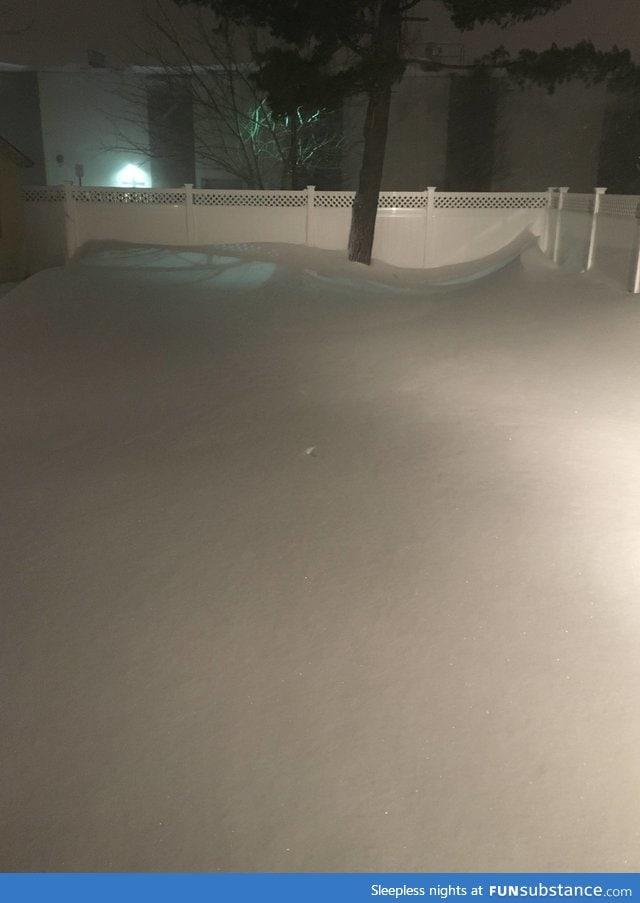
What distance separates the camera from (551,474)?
5.31 m

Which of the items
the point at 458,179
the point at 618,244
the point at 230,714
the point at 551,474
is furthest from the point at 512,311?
the point at 458,179

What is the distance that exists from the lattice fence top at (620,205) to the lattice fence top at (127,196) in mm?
8131

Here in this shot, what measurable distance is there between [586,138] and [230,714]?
22660mm

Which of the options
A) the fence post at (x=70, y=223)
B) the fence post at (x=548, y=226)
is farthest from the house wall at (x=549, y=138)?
the fence post at (x=70, y=223)

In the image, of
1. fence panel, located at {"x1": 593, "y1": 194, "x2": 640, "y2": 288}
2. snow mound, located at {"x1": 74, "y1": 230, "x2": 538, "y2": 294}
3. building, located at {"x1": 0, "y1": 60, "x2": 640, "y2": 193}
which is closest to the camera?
fence panel, located at {"x1": 593, "y1": 194, "x2": 640, "y2": 288}

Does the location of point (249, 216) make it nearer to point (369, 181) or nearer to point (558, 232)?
point (369, 181)

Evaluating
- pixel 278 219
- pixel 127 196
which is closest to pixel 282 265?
pixel 278 219

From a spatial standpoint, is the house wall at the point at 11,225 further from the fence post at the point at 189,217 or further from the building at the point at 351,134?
the building at the point at 351,134

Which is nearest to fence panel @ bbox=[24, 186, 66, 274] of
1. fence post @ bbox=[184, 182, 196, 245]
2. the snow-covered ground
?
fence post @ bbox=[184, 182, 196, 245]

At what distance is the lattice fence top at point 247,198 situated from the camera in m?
14.9

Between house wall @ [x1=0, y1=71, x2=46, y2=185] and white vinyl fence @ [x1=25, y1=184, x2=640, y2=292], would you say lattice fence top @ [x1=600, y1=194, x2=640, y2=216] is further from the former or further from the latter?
house wall @ [x1=0, y1=71, x2=46, y2=185]

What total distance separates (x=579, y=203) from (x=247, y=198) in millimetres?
6491

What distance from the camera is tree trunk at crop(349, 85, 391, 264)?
14148 millimetres

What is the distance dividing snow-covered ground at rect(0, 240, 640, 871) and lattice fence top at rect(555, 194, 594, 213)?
4775 millimetres
